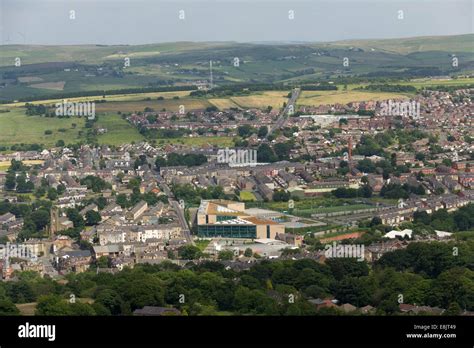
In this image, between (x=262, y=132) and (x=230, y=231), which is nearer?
(x=230, y=231)

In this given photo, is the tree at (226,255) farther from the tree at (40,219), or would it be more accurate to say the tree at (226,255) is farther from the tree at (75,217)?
the tree at (40,219)

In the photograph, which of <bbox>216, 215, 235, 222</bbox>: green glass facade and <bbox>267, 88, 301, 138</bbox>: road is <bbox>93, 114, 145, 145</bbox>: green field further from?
<bbox>216, 215, 235, 222</bbox>: green glass facade

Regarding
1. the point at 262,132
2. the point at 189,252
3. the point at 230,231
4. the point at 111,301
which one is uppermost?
the point at 111,301

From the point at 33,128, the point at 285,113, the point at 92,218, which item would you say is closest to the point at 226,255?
the point at 92,218

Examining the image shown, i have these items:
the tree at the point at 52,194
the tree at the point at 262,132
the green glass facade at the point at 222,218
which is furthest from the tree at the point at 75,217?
the tree at the point at 262,132

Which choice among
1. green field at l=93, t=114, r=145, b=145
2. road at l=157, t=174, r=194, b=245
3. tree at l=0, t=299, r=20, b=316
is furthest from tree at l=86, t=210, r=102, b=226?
green field at l=93, t=114, r=145, b=145

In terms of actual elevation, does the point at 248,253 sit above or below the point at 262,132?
above

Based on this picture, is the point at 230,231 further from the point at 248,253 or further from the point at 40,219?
the point at 40,219
